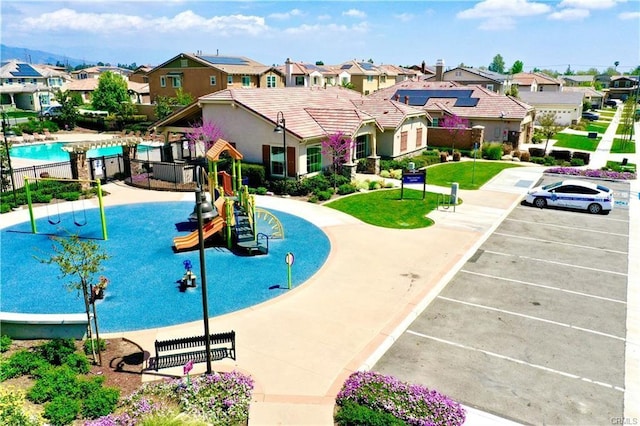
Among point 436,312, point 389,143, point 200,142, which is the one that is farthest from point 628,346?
point 200,142

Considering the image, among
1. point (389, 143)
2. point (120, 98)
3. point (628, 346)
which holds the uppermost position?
point (120, 98)

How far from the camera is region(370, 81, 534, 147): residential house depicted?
46000 mm

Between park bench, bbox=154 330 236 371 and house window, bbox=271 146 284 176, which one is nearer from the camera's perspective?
park bench, bbox=154 330 236 371

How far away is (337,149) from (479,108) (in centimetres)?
2321

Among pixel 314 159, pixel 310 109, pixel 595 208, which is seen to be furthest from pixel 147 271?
pixel 595 208

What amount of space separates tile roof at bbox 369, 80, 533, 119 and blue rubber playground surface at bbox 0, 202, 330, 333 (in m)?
29.7

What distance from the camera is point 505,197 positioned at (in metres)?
29.5

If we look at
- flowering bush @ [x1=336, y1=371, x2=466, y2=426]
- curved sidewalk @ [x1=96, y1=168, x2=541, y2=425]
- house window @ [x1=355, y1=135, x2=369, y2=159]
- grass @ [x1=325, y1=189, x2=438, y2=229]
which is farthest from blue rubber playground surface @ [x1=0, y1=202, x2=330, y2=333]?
house window @ [x1=355, y1=135, x2=369, y2=159]

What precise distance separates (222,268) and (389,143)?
2323 cm

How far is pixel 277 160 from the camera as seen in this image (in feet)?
104

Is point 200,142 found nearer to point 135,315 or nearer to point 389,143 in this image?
point 389,143

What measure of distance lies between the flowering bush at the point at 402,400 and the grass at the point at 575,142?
46.9 meters

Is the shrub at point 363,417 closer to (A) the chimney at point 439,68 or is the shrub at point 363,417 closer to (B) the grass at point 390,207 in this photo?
(B) the grass at point 390,207

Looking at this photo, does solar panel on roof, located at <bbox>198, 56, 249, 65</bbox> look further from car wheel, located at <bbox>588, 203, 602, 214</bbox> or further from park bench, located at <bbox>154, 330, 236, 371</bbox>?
park bench, located at <bbox>154, 330, 236, 371</bbox>
